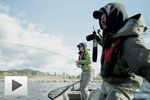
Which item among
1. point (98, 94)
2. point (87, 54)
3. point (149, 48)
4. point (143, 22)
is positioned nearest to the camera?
point (149, 48)

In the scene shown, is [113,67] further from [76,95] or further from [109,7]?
[76,95]

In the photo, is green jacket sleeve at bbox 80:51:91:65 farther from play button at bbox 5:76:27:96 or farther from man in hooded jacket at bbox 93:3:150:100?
man in hooded jacket at bbox 93:3:150:100

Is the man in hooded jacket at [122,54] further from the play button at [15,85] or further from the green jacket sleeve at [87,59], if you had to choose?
the green jacket sleeve at [87,59]

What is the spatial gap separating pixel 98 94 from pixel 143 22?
119 cm

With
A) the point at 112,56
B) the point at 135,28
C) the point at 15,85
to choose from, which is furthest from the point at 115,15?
the point at 15,85

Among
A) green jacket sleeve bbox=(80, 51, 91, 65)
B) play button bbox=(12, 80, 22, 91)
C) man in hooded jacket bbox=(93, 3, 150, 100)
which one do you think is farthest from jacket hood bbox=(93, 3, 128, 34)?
green jacket sleeve bbox=(80, 51, 91, 65)

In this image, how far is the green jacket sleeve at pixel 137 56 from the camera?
2.05 meters

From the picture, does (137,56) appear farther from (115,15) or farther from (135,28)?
(115,15)

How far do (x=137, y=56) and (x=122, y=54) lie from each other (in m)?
0.25

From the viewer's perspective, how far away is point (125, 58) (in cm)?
228

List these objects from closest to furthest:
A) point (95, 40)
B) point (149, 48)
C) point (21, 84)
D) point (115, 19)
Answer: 1. point (149, 48)
2. point (115, 19)
3. point (95, 40)
4. point (21, 84)

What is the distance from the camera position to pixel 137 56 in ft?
6.95

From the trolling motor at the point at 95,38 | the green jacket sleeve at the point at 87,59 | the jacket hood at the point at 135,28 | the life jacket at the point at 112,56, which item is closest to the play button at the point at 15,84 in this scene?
the green jacket sleeve at the point at 87,59

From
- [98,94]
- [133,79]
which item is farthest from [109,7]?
[98,94]
